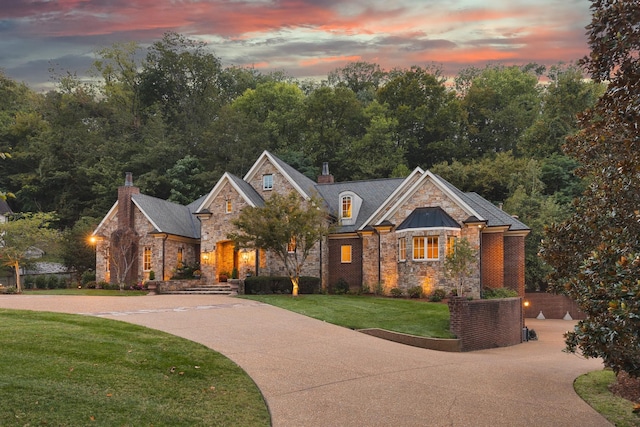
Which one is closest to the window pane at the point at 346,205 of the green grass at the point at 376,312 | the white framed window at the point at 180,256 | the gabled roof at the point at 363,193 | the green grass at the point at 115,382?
the gabled roof at the point at 363,193

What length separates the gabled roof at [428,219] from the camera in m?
27.1

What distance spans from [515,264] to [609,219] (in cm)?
2022

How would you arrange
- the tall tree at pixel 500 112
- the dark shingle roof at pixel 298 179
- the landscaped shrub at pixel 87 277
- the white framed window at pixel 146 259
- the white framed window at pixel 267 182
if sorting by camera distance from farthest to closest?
the tall tree at pixel 500 112 → the landscaped shrub at pixel 87 277 → the white framed window at pixel 267 182 → the white framed window at pixel 146 259 → the dark shingle roof at pixel 298 179

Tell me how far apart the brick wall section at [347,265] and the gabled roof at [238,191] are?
5.05m

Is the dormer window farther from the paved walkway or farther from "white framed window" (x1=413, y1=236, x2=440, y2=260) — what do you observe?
the paved walkway

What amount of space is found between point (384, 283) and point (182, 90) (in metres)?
44.8

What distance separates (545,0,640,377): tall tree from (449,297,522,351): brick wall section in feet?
22.8

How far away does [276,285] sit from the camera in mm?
28219

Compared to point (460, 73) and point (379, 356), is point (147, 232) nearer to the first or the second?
point (379, 356)

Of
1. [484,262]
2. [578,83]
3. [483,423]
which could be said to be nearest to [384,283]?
[484,262]

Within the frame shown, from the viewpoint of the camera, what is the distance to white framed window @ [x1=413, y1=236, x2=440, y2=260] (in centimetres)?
2728

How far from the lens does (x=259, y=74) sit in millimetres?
78812

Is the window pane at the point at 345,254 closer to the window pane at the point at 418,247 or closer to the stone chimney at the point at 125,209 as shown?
the window pane at the point at 418,247

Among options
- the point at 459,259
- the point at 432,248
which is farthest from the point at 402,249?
the point at 459,259
